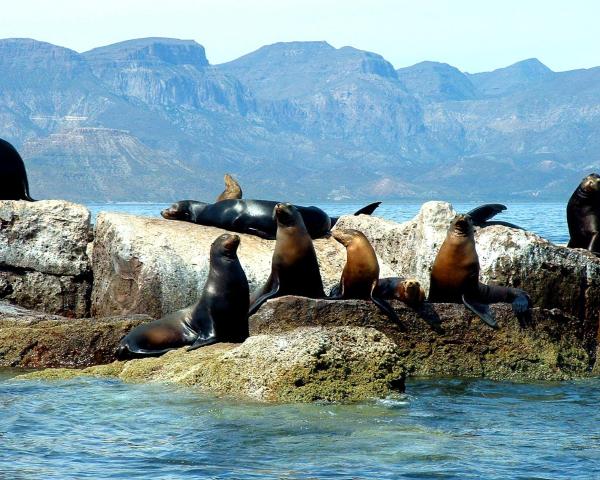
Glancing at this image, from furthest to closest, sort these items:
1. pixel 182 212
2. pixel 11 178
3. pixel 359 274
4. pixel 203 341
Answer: pixel 11 178
pixel 182 212
pixel 359 274
pixel 203 341

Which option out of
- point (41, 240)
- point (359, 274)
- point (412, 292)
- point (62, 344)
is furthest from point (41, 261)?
point (412, 292)

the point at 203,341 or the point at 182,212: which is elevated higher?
the point at 182,212

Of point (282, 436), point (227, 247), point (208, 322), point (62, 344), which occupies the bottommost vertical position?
point (282, 436)

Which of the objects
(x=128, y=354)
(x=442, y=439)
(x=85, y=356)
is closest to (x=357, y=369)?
(x=442, y=439)

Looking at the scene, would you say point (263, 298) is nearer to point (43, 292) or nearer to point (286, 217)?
point (286, 217)

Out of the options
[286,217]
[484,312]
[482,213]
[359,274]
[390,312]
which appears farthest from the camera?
[482,213]

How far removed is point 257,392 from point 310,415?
1.81 ft

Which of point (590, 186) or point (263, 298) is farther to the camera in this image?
point (590, 186)

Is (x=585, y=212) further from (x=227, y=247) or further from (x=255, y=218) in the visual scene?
(x=227, y=247)

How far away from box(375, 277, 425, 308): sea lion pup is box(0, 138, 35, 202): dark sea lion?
5.76 meters

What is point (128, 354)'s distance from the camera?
34.7 ft

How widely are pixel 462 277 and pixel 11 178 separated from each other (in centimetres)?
668

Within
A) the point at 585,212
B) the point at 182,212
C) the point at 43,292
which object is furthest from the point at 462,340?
the point at 43,292

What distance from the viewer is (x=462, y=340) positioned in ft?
35.2
